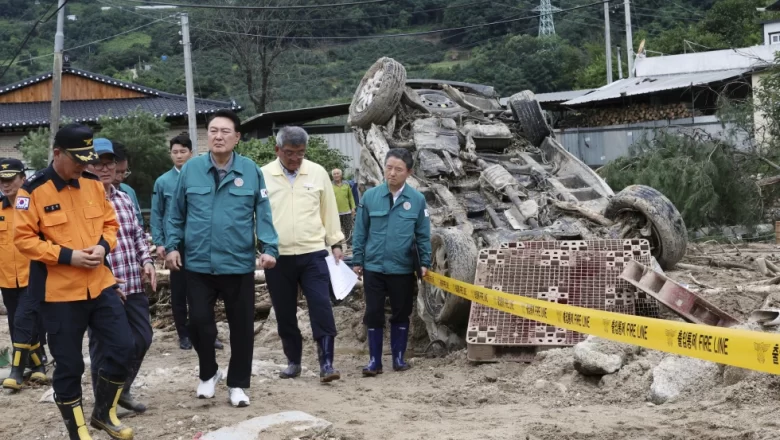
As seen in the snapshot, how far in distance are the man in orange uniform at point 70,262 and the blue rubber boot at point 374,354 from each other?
104 inches

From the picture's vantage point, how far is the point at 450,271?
29.8 feet

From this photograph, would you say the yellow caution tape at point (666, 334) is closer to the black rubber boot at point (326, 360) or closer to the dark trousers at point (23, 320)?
the black rubber boot at point (326, 360)

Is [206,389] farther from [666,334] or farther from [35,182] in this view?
[666,334]

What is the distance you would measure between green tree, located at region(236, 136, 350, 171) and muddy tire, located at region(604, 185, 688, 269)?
16.0 meters

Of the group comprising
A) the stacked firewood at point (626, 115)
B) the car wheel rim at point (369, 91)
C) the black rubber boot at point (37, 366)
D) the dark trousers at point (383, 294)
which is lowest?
the black rubber boot at point (37, 366)

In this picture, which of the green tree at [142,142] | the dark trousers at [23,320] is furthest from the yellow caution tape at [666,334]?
the green tree at [142,142]

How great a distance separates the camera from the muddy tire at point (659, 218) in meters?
9.68

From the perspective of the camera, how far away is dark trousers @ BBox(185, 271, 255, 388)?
6.80 metres

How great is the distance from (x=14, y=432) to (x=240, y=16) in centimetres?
4671

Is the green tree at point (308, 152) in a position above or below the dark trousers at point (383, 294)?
above

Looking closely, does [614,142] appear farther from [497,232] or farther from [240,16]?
[240,16]

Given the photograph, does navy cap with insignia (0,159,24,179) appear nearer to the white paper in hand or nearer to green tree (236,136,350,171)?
the white paper in hand

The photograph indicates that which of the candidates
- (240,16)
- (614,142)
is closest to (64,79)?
(240,16)

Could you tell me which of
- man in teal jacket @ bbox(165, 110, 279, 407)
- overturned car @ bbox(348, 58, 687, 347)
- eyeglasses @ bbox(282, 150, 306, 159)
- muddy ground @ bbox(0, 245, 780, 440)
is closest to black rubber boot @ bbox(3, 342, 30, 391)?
muddy ground @ bbox(0, 245, 780, 440)
